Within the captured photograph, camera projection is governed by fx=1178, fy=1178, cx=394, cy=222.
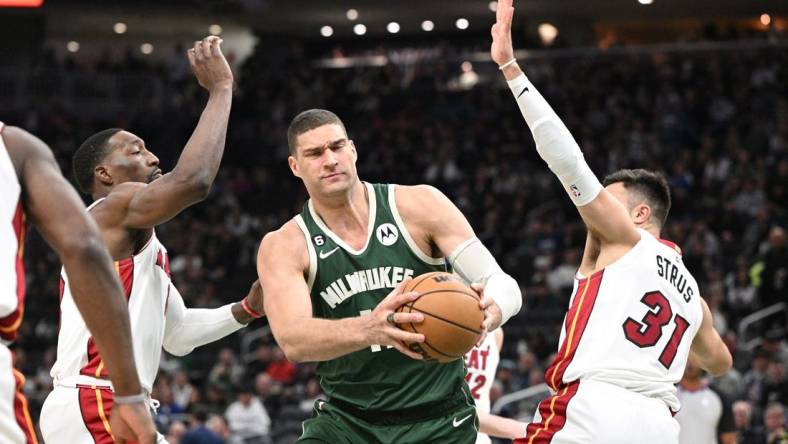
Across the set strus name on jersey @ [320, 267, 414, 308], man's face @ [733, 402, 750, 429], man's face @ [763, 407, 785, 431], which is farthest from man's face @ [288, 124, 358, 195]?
man's face @ [733, 402, 750, 429]

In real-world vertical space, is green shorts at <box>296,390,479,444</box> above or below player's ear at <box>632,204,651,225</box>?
below

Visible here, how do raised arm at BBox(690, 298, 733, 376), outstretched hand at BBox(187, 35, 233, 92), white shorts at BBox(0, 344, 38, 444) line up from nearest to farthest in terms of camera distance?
1. white shorts at BBox(0, 344, 38, 444)
2. outstretched hand at BBox(187, 35, 233, 92)
3. raised arm at BBox(690, 298, 733, 376)

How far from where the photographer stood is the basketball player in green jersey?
496cm

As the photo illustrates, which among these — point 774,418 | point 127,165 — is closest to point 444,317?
point 127,165

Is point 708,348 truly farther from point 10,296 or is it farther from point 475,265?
point 10,296

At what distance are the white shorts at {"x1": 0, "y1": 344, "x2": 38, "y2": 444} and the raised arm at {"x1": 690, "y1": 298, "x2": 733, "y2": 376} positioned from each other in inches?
136

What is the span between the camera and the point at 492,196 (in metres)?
20.4

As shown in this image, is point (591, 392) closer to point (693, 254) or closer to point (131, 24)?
point (693, 254)

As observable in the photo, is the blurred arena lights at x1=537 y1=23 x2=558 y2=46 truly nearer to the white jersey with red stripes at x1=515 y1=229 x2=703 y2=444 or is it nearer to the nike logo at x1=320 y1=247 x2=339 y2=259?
the white jersey with red stripes at x1=515 y1=229 x2=703 y2=444

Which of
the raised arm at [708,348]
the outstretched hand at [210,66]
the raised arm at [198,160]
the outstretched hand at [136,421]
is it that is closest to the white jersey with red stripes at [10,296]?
the outstretched hand at [136,421]

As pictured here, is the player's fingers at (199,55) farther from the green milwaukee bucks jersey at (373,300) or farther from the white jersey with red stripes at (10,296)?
the white jersey with red stripes at (10,296)

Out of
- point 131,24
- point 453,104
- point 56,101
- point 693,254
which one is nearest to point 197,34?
point 131,24

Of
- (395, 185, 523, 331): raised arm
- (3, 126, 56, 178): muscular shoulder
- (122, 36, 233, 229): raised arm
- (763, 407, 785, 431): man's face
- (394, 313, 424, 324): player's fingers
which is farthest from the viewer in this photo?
(763, 407, 785, 431): man's face

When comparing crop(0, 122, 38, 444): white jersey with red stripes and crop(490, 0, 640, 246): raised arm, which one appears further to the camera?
crop(490, 0, 640, 246): raised arm
